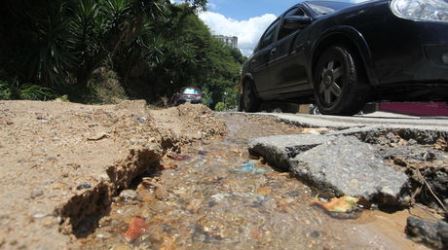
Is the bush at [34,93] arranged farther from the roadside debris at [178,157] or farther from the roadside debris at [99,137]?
the roadside debris at [99,137]

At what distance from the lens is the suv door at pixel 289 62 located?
5.64 metres

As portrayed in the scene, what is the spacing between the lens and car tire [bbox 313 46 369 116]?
14.8ft

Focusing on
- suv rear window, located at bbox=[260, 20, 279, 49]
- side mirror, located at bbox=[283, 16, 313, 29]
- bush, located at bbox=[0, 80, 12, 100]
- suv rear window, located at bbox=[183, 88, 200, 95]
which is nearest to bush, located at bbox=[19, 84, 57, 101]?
bush, located at bbox=[0, 80, 12, 100]

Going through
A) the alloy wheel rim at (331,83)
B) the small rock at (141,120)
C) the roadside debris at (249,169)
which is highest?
the alloy wheel rim at (331,83)

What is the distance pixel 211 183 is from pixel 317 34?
2.81 m

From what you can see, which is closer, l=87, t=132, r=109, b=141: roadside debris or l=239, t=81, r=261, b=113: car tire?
l=87, t=132, r=109, b=141: roadside debris

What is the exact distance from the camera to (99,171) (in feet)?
7.39

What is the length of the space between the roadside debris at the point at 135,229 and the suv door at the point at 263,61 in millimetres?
4609

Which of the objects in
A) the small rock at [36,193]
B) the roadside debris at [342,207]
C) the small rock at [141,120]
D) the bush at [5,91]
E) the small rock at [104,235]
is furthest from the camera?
the bush at [5,91]

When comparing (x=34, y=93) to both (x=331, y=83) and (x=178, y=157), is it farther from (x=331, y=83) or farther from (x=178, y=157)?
(x=178, y=157)

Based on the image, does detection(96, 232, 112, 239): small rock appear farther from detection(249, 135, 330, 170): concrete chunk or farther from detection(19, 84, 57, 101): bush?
detection(19, 84, 57, 101): bush

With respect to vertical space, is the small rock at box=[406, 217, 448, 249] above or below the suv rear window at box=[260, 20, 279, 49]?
below

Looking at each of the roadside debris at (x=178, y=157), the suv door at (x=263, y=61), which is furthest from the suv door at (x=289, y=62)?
the roadside debris at (x=178, y=157)

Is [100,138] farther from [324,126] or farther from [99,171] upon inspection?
[324,126]
